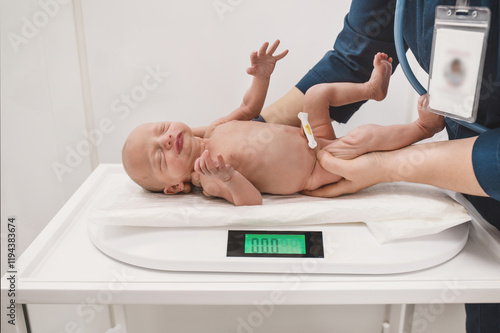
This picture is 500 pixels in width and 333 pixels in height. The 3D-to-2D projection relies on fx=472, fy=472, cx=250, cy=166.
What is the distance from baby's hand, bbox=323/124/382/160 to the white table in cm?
29

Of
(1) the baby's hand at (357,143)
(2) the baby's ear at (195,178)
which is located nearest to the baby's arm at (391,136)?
(1) the baby's hand at (357,143)

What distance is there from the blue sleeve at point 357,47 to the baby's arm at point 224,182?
0.37 m

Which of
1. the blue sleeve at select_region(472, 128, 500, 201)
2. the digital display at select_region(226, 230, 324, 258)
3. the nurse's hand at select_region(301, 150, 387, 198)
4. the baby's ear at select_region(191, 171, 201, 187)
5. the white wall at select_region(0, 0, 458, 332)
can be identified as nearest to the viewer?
the blue sleeve at select_region(472, 128, 500, 201)

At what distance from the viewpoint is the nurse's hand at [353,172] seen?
39.7 inches

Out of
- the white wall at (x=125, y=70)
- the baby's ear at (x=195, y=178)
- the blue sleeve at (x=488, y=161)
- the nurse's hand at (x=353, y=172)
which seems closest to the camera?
the blue sleeve at (x=488, y=161)

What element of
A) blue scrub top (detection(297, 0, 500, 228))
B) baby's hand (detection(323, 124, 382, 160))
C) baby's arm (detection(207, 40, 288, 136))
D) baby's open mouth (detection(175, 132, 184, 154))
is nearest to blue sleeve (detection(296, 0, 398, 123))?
blue scrub top (detection(297, 0, 500, 228))

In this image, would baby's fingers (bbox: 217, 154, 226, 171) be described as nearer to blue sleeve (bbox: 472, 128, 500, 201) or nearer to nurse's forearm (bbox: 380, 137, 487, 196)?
nurse's forearm (bbox: 380, 137, 487, 196)

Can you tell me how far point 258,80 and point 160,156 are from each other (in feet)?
1.01

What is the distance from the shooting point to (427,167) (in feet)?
2.97

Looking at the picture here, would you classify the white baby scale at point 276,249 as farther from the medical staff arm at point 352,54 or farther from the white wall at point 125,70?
the white wall at point 125,70

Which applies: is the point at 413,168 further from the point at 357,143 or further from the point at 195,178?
the point at 195,178

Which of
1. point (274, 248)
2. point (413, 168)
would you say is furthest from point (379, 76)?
point (274, 248)

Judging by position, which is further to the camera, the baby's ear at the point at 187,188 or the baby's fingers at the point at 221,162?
the baby's ear at the point at 187,188

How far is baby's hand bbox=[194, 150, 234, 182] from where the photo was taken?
94 centimetres
